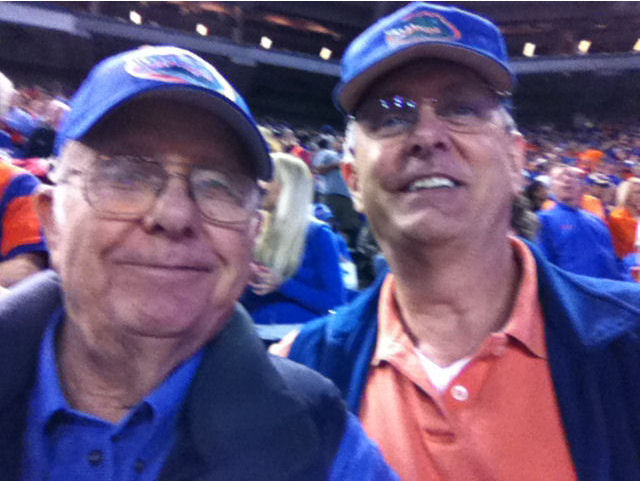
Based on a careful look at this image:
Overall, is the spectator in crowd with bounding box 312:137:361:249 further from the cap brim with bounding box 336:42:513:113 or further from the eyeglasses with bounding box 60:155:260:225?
the eyeglasses with bounding box 60:155:260:225

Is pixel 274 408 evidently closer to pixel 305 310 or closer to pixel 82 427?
pixel 82 427

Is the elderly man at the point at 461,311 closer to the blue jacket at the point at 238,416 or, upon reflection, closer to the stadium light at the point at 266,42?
the blue jacket at the point at 238,416

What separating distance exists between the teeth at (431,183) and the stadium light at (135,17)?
19.3m

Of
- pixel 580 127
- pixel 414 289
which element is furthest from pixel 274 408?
pixel 580 127

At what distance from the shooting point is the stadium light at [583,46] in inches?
802

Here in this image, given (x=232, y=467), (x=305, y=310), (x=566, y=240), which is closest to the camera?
(x=232, y=467)

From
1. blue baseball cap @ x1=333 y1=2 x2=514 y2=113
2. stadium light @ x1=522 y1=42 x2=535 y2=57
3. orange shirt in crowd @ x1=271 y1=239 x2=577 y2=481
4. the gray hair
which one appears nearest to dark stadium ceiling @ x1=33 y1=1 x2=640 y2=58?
stadium light @ x1=522 y1=42 x2=535 y2=57

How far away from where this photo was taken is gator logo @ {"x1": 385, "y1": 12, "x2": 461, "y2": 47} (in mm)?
1311

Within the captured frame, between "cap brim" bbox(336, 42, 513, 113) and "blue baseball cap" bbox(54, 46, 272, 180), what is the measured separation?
1.44 feet

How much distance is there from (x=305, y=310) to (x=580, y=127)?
20.9 m

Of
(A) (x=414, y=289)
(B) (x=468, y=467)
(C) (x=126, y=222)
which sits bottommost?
(B) (x=468, y=467)

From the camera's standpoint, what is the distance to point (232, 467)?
35.4 inches

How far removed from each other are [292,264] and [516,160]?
141 cm

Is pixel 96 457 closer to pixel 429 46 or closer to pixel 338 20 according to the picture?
pixel 429 46
